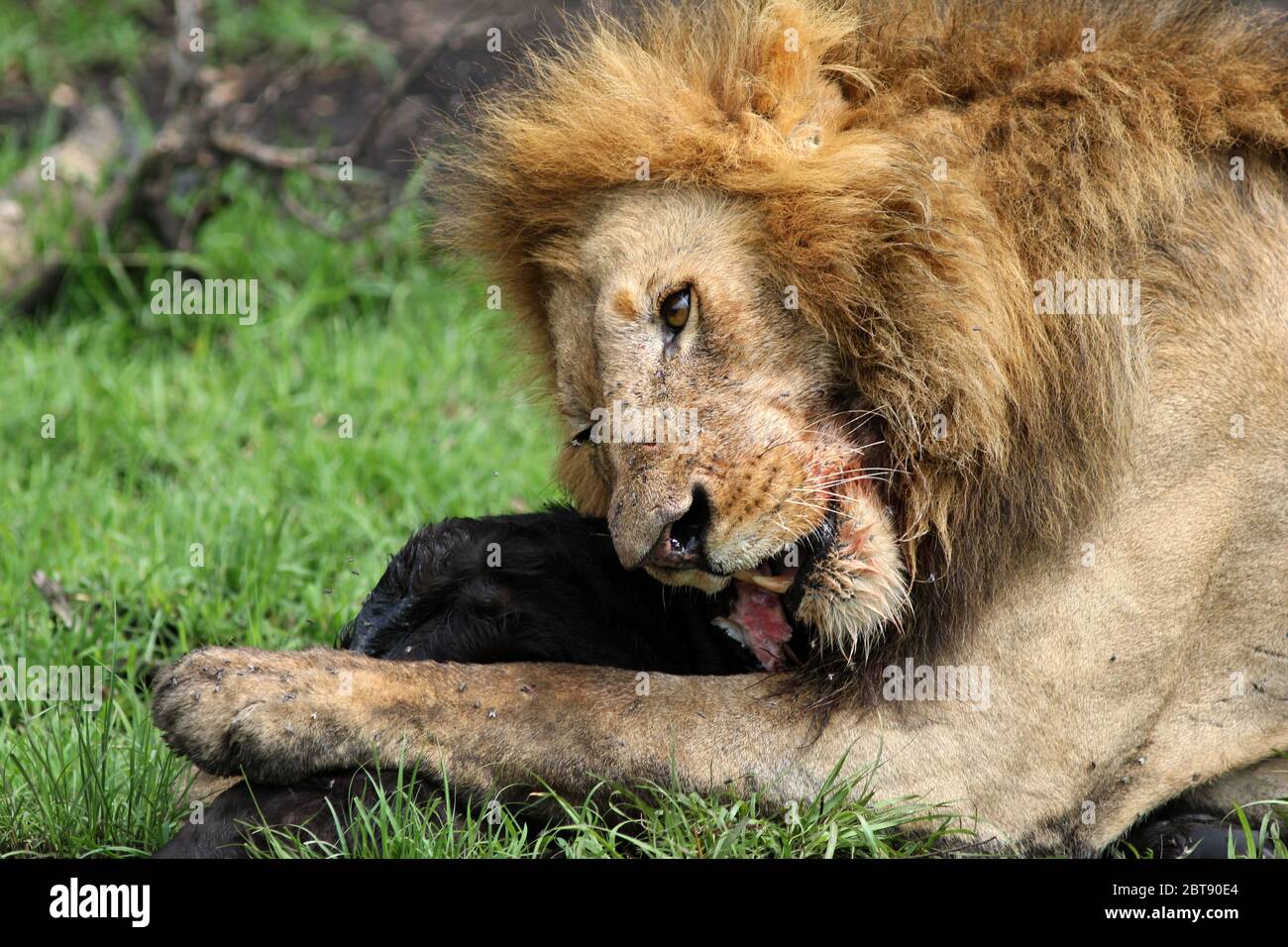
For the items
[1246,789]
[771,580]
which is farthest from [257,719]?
[1246,789]

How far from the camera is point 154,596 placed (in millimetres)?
4906

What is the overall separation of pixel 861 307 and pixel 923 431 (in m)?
0.29

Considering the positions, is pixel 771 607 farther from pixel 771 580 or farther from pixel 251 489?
pixel 251 489

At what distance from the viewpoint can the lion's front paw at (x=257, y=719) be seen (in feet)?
11.0

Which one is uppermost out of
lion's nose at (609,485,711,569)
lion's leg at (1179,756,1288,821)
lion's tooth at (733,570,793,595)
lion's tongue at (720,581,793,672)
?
lion's nose at (609,485,711,569)

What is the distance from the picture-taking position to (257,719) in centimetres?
334

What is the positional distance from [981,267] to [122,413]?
4.05 meters

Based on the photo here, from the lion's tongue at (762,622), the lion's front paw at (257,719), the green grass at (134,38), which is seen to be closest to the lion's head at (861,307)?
the lion's tongue at (762,622)

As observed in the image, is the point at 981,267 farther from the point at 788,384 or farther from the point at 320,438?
the point at 320,438

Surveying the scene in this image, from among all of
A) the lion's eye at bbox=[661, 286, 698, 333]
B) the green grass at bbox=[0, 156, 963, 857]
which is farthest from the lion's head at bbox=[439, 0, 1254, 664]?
the green grass at bbox=[0, 156, 963, 857]

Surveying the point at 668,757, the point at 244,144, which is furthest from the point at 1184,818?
the point at 244,144

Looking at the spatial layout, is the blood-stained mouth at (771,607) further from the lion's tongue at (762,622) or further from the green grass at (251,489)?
the green grass at (251,489)

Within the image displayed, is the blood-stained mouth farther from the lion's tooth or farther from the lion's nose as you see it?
the lion's nose

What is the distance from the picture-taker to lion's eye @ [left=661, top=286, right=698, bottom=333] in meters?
3.40
